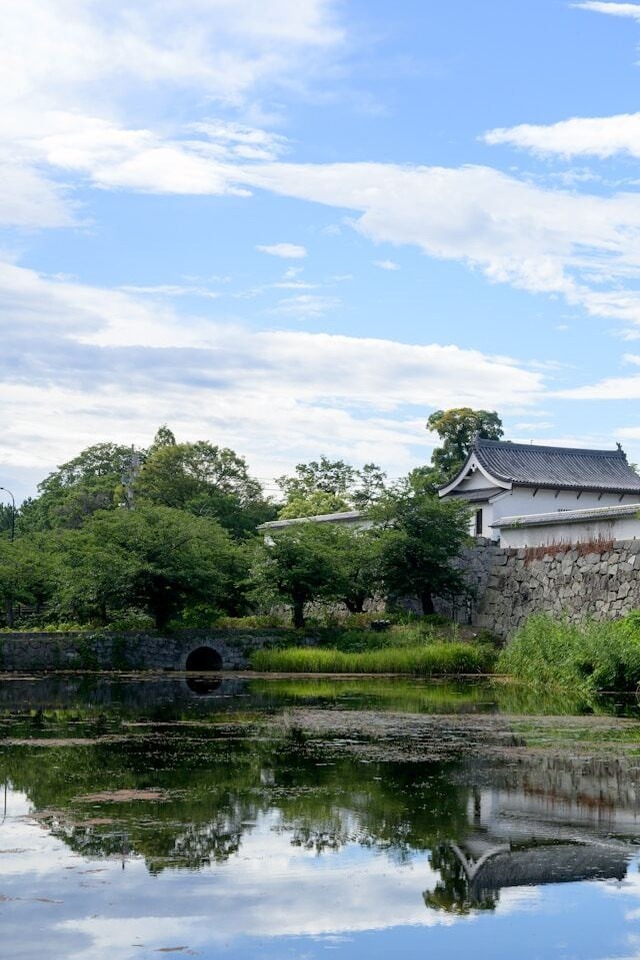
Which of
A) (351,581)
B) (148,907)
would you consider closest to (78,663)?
(351,581)

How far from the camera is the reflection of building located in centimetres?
804

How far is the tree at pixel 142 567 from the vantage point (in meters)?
32.7

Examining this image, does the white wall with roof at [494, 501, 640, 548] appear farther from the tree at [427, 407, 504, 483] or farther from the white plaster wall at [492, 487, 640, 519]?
the tree at [427, 407, 504, 483]

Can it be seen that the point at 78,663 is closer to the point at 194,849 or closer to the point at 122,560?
the point at 122,560

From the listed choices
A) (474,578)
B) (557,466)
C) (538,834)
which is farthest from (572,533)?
(538,834)

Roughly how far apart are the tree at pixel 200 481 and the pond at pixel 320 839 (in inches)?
1437

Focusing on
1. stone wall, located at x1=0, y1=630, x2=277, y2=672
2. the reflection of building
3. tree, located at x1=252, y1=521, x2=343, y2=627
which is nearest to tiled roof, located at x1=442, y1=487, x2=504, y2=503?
tree, located at x1=252, y1=521, x2=343, y2=627

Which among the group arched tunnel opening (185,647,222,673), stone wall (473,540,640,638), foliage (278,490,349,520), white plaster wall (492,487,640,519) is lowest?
arched tunnel opening (185,647,222,673)

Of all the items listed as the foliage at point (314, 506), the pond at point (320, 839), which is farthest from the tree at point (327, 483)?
the pond at point (320, 839)

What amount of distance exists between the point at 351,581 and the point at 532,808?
24.2 meters

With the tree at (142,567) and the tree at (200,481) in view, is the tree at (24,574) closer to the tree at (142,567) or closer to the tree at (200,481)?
the tree at (142,567)

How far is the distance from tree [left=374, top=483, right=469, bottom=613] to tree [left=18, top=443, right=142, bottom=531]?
26206 millimetres

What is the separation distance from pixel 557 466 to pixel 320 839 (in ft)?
119

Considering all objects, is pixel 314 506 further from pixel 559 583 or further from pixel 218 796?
pixel 218 796
